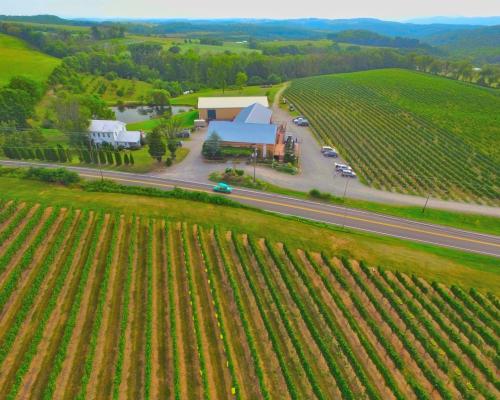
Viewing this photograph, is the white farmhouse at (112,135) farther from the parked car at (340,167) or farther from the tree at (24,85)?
the parked car at (340,167)

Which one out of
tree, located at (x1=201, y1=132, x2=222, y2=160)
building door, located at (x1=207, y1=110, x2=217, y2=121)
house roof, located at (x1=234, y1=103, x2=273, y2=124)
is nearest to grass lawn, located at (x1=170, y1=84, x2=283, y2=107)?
building door, located at (x1=207, y1=110, x2=217, y2=121)

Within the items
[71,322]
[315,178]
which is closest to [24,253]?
[71,322]

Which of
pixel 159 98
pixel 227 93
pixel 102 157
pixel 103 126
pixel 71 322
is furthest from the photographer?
pixel 227 93

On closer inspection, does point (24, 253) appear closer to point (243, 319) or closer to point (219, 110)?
point (243, 319)

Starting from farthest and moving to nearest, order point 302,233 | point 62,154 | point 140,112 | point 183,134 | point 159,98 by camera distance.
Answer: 1. point 140,112
2. point 159,98
3. point 183,134
4. point 62,154
5. point 302,233

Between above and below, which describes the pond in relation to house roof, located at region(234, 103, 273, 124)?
below

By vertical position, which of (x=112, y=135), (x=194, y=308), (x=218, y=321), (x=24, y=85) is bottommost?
(x=112, y=135)

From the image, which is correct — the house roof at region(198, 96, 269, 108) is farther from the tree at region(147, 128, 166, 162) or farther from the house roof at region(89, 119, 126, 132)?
the tree at region(147, 128, 166, 162)
